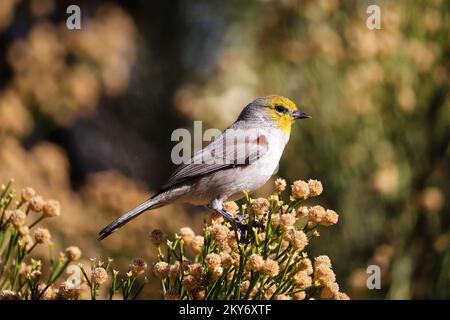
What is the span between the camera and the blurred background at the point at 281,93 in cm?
388

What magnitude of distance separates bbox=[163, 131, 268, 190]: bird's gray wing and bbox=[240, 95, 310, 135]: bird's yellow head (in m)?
0.19

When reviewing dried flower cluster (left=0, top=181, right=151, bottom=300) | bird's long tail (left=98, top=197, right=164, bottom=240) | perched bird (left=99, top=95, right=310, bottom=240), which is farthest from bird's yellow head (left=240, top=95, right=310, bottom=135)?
dried flower cluster (left=0, top=181, right=151, bottom=300)

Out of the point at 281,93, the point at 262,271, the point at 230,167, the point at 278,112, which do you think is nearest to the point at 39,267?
the point at 262,271

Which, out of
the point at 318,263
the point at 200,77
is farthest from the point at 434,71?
the point at 318,263

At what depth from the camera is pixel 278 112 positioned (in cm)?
395

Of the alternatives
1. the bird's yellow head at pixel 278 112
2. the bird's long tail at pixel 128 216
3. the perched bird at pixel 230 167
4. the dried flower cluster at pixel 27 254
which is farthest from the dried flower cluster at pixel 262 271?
the bird's yellow head at pixel 278 112

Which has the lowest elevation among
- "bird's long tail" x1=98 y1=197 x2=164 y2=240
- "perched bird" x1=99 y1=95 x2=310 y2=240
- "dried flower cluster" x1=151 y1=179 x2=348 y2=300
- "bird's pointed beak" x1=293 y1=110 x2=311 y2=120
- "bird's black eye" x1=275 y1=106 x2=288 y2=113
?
"dried flower cluster" x1=151 y1=179 x2=348 y2=300

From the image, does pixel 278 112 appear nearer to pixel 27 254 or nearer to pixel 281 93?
pixel 281 93

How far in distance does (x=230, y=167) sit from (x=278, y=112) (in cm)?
52

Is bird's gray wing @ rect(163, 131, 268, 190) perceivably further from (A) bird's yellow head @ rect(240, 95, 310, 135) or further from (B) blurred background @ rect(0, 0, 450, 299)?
(B) blurred background @ rect(0, 0, 450, 299)

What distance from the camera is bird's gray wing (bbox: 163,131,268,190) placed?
3.60 m

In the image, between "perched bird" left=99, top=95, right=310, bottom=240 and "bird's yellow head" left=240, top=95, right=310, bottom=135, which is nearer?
"perched bird" left=99, top=95, right=310, bottom=240

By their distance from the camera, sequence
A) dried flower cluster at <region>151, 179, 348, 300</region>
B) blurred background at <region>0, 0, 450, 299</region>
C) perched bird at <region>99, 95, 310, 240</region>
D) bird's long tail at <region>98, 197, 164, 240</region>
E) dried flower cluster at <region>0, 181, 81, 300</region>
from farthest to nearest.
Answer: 1. blurred background at <region>0, 0, 450, 299</region>
2. perched bird at <region>99, 95, 310, 240</region>
3. bird's long tail at <region>98, 197, 164, 240</region>
4. dried flower cluster at <region>0, 181, 81, 300</region>
5. dried flower cluster at <region>151, 179, 348, 300</region>

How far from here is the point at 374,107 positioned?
13.3 feet
